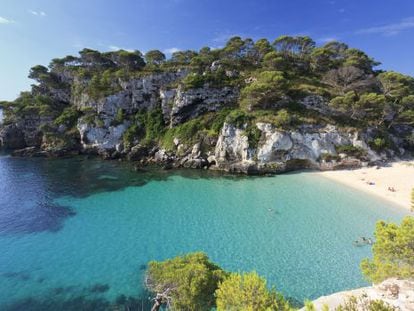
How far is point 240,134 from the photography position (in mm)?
36781

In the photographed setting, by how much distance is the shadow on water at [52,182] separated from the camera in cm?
2120

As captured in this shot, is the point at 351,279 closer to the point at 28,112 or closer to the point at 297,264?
the point at 297,264

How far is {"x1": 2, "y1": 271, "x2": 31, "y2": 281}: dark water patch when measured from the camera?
13.6m

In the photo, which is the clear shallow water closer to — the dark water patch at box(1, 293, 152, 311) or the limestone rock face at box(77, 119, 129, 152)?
the dark water patch at box(1, 293, 152, 311)

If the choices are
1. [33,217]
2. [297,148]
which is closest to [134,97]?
[33,217]

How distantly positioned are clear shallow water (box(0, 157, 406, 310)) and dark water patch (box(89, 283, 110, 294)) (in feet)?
0.24

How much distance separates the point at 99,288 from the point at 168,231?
665 cm

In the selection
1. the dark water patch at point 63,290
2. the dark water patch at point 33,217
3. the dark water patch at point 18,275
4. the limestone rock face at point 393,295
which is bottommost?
the dark water patch at point 18,275

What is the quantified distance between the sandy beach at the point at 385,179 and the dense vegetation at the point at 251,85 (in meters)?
5.49

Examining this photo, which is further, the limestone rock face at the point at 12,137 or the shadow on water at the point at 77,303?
the limestone rock face at the point at 12,137

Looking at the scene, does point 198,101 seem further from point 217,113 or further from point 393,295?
point 393,295

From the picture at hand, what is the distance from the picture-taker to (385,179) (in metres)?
28.1

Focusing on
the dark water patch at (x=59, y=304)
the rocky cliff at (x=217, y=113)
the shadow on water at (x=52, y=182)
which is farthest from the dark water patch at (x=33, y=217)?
the rocky cliff at (x=217, y=113)

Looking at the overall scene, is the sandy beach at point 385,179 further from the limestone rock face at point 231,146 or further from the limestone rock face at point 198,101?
the limestone rock face at point 198,101
